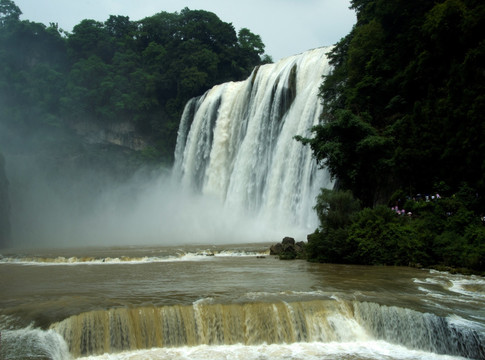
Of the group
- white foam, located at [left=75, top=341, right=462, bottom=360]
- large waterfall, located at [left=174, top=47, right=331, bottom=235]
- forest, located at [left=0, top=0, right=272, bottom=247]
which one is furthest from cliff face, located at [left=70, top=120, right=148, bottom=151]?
white foam, located at [left=75, top=341, right=462, bottom=360]

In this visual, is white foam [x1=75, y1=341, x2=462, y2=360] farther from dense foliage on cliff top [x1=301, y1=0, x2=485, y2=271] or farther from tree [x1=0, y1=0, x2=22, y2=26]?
tree [x1=0, y1=0, x2=22, y2=26]

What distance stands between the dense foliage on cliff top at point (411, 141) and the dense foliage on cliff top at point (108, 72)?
2810cm

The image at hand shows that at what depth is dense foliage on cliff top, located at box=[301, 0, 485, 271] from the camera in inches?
571

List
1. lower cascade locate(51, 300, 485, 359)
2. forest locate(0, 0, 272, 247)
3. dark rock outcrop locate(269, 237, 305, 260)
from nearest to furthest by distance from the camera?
lower cascade locate(51, 300, 485, 359), dark rock outcrop locate(269, 237, 305, 260), forest locate(0, 0, 272, 247)

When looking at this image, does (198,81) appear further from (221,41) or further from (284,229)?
(284,229)

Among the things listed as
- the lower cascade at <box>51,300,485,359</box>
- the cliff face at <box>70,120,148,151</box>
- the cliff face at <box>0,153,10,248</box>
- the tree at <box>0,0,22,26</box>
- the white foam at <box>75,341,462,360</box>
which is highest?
the tree at <box>0,0,22,26</box>

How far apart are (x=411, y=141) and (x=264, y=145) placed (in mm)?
13332

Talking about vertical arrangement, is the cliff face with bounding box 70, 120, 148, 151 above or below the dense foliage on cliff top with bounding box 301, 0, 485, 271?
above

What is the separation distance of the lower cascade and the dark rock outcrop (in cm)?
795

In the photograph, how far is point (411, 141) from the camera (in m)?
17.0

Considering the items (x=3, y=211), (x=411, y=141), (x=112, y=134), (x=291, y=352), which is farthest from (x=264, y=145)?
(x=112, y=134)

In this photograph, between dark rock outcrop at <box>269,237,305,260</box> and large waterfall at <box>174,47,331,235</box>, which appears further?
large waterfall at <box>174,47,331,235</box>

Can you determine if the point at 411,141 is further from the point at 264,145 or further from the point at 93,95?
the point at 93,95

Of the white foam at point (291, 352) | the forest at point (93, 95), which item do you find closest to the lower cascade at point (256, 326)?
the white foam at point (291, 352)
